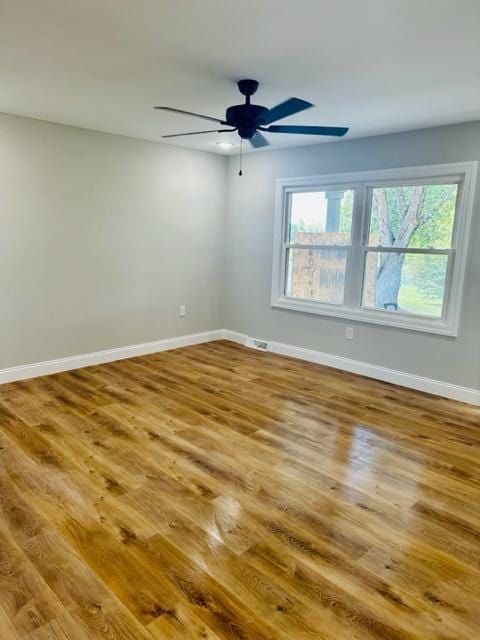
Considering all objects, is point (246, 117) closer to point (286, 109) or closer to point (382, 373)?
point (286, 109)

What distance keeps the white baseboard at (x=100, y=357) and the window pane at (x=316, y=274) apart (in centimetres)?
132

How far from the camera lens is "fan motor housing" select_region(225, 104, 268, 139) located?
2.71 metres

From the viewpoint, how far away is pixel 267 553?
77.6 inches

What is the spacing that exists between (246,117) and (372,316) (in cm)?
246

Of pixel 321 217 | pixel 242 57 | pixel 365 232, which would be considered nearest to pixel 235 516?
pixel 242 57

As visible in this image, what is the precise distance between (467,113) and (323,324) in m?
2.36

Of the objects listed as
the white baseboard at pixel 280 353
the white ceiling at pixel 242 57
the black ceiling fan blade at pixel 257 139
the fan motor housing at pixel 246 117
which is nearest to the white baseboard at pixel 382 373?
the white baseboard at pixel 280 353

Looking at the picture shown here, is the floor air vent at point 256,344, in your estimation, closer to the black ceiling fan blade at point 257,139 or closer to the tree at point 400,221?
the tree at point 400,221

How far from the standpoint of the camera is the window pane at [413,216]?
12.8 feet

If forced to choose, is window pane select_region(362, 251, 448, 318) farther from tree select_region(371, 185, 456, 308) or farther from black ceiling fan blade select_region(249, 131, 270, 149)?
black ceiling fan blade select_region(249, 131, 270, 149)

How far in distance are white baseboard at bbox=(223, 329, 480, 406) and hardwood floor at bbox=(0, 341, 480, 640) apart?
14 centimetres

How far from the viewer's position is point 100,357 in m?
4.66

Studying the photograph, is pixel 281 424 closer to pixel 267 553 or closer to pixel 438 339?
pixel 267 553

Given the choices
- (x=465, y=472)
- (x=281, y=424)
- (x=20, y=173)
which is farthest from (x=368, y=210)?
(x=20, y=173)
